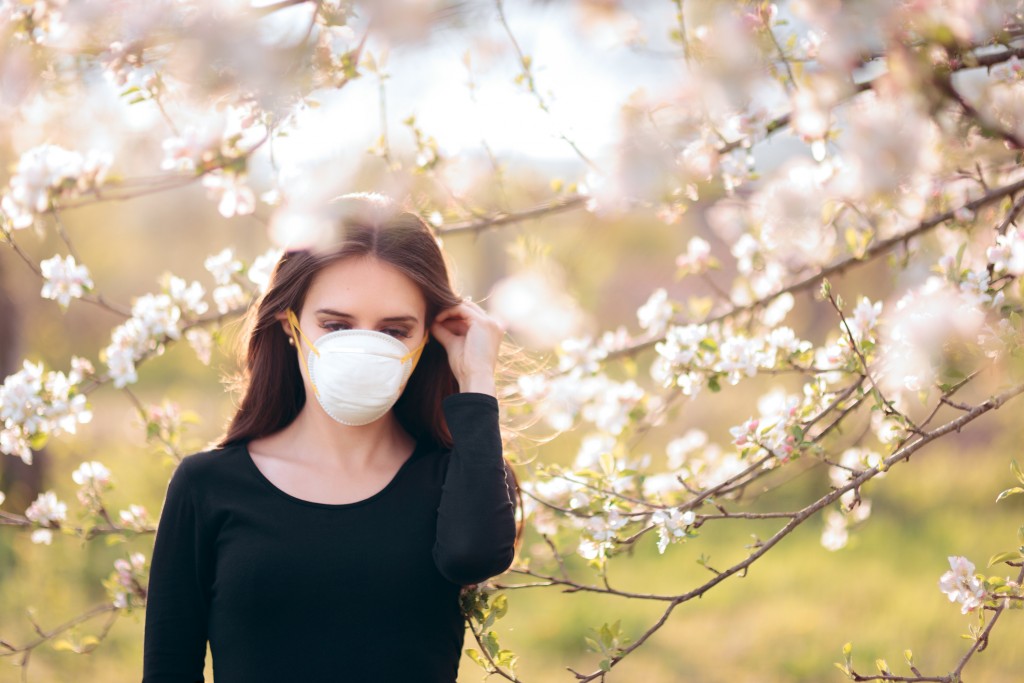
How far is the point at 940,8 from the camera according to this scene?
123cm

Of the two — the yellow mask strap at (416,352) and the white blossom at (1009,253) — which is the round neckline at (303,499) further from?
the white blossom at (1009,253)

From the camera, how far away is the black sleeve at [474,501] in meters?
1.52

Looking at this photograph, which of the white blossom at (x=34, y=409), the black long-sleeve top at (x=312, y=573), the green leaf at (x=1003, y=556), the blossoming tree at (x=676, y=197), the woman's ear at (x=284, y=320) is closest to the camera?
the blossoming tree at (x=676, y=197)

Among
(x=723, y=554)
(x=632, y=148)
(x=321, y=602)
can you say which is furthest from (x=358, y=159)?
(x=723, y=554)

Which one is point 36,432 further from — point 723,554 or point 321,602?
point 723,554

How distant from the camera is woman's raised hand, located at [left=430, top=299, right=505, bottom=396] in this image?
1.69 m

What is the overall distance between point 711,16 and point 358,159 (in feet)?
2.05

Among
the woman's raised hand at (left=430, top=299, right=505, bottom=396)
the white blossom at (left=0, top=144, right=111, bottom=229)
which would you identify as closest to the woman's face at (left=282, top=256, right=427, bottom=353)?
the woman's raised hand at (left=430, top=299, right=505, bottom=396)

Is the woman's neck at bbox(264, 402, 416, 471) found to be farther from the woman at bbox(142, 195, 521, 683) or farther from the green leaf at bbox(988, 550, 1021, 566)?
the green leaf at bbox(988, 550, 1021, 566)

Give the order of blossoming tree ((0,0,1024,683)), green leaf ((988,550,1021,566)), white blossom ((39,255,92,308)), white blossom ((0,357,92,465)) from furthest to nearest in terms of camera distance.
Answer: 1. white blossom ((39,255,92,308))
2. white blossom ((0,357,92,465))
3. green leaf ((988,550,1021,566))
4. blossoming tree ((0,0,1024,683))

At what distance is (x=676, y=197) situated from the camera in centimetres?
186

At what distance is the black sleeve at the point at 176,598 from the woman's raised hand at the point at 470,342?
1.61 ft

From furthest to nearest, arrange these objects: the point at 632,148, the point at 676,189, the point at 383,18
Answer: the point at 676,189
the point at 632,148
the point at 383,18

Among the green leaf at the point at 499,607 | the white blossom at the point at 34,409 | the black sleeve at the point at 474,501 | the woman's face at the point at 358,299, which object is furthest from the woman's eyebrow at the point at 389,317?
the white blossom at the point at 34,409
